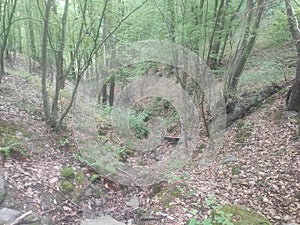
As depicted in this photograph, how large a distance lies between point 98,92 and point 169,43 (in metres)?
5.54

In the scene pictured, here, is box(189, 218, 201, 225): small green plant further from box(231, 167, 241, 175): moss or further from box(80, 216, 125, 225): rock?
box(231, 167, 241, 175): moss

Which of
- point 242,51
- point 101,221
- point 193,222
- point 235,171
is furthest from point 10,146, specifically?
point 242,51

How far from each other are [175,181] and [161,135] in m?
4.24

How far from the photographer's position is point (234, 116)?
326 inches

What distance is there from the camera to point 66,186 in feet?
15.5

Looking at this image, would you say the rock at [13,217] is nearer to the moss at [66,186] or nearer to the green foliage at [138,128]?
the moss at [66,186]

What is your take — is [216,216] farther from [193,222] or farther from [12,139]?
[12,139]

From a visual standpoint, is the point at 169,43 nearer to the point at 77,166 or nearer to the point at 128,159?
the point at 128,159

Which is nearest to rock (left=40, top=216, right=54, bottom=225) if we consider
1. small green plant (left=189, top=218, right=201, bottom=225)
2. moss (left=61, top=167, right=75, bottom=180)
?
moss (left=61, top=167, right=75, bottom=180)

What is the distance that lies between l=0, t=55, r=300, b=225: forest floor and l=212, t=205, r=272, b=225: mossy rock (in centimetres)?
19

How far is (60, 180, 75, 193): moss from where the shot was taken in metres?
4.66

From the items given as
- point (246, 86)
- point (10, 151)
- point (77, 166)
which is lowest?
point (77, 166)

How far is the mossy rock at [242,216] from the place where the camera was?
4039mm

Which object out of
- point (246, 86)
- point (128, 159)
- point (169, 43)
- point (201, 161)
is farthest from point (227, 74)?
point (128, 159)
